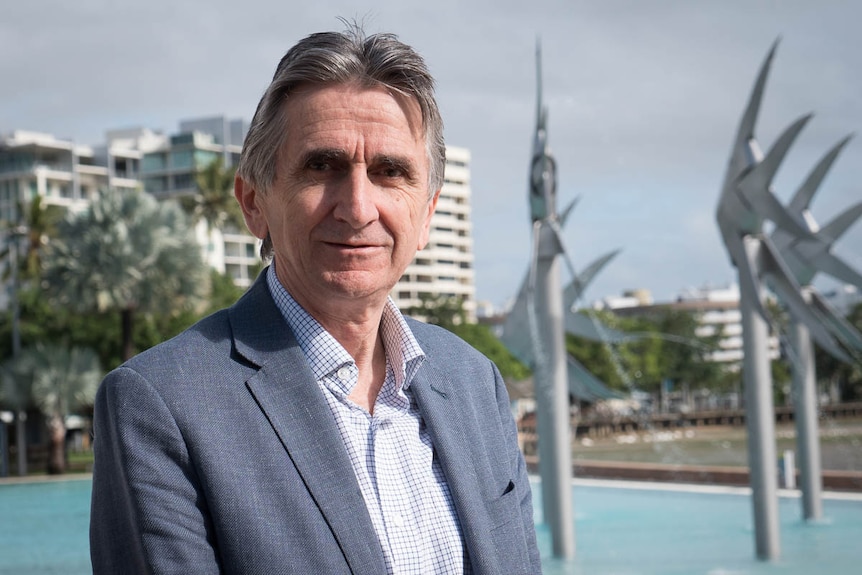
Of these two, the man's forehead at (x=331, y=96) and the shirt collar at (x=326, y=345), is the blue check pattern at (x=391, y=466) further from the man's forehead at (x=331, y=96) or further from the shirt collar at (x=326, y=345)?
the man's forehead at (x=331, y=96)

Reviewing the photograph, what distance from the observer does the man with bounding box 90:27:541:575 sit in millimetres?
1622

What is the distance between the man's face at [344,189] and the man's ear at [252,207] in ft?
0.25

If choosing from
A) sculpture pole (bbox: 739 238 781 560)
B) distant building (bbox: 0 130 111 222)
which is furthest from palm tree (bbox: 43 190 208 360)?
distant building (bbox: 0 130 111 222)

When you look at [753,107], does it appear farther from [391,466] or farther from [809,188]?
[391,466]

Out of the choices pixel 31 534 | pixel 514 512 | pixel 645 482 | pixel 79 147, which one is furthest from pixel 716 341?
pixel 514 512

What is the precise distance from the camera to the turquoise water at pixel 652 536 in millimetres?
12297

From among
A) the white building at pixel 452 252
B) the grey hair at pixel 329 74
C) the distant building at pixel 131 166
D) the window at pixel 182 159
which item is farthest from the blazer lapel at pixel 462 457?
the white building at pixel 452 252

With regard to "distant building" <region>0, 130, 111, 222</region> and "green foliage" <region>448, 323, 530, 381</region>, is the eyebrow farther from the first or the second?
"distant building" <region>0, 130, 111, 222</region>

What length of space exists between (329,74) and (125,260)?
23.7 m

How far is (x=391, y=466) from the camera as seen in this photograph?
1849 mm

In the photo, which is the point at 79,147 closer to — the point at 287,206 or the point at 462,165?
the point at 462,165

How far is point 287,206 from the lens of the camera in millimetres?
1810

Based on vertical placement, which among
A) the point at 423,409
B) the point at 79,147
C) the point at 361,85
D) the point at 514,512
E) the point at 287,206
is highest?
the point at 79,147

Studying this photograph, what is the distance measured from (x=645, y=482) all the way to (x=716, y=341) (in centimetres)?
6882
